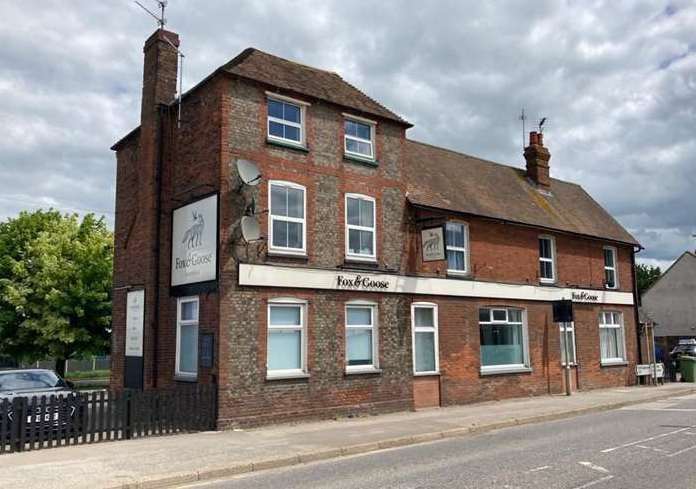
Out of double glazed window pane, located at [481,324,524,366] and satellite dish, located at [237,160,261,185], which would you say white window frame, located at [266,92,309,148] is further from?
double glazed window pane, located at [481,324,524,366]

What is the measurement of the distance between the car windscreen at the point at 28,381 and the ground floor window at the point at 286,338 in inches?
205

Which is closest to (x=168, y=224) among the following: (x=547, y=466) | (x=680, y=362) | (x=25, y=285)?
(x=547, y=466)

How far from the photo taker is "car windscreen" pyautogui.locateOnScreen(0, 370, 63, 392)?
14573mm

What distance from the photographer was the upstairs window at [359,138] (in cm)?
1805

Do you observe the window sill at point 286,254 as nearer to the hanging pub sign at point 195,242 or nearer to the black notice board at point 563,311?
the hanging pub sign at point 195,242

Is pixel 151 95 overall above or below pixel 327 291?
above

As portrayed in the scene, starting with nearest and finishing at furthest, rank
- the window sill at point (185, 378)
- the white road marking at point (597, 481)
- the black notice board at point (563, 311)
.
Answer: the white road marking at point (597, 481) → the window sill at point (185, 378) → the black notice board at point (563, 311)

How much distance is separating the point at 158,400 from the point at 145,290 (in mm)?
4621

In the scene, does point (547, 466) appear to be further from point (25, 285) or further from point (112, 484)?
point (25, 285)

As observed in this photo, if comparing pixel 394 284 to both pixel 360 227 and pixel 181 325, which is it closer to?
pixel 360 227

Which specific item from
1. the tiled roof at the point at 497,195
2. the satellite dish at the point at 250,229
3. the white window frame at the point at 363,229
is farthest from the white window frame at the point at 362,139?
the satellite dish at the point at 250,229

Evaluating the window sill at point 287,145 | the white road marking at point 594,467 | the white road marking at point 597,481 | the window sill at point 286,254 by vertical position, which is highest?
the window sill at point 287,145

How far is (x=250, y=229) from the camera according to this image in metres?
14.6

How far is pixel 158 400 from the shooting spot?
13438mm
